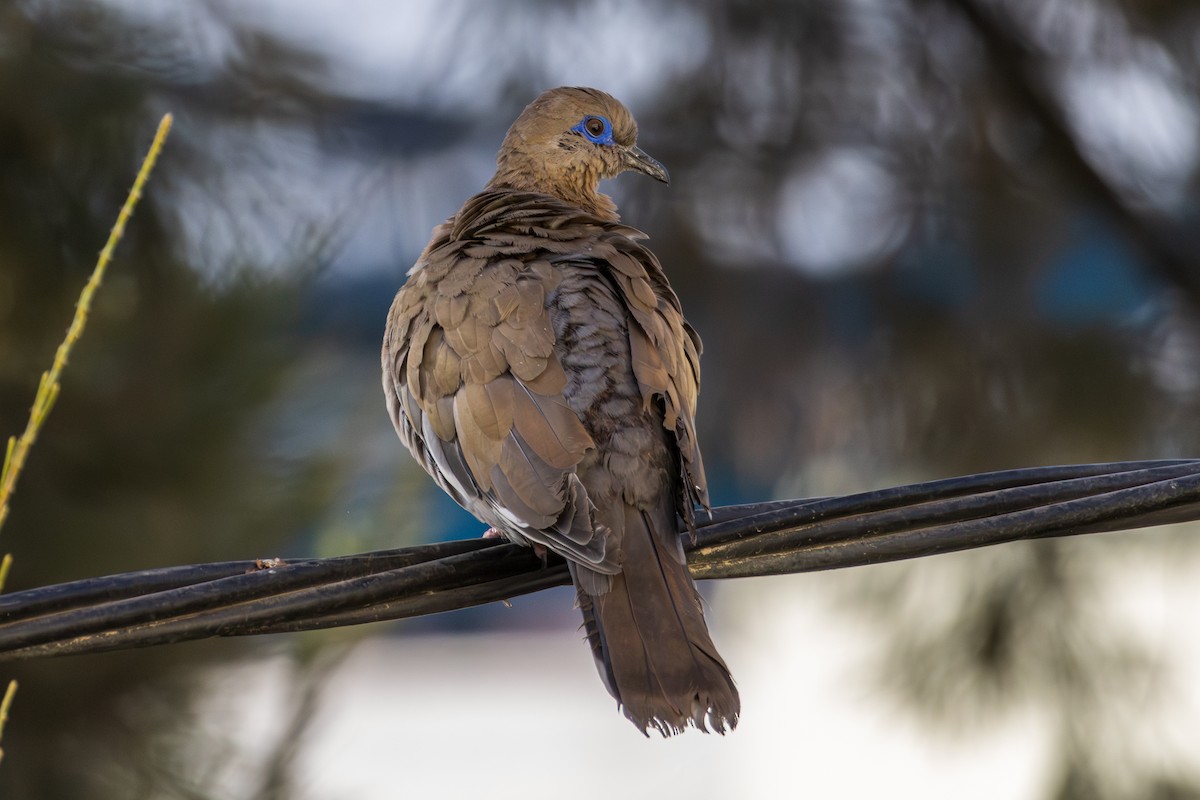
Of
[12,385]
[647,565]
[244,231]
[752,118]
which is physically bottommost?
[647,565]

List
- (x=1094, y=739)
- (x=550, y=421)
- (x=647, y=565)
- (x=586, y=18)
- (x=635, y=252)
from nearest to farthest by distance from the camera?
(x=647, y=565)
(x=550, y=421)
(x=635, y=252)
(x=1094, y=739)
(x=586, y=18)

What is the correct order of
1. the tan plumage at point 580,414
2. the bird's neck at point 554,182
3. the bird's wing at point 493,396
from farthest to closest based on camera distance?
Answer: the bird's neck at point 554,182 < the bird's wing at point 493,396 < the tan plumage at point 580,414

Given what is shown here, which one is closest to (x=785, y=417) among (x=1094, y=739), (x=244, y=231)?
(x=1094, y=739)

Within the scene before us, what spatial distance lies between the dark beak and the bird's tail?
1.70 m

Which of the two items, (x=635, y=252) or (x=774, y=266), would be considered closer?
(x=635, y=252)

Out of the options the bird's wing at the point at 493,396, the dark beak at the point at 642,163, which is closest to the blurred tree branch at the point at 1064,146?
the dark beak at the point at 642,163

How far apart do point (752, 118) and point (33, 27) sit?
2877 mm

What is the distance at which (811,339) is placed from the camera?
563 cm

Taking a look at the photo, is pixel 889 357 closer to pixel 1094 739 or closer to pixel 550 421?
pixel 1094 739

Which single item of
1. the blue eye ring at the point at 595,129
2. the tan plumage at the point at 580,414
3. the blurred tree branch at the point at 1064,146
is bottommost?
the tan plumage at the point at 580,414

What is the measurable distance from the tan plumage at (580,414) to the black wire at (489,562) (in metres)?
0.18

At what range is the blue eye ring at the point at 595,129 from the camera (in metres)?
3.88

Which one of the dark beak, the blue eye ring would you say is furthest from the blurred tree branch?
the blue eye ring

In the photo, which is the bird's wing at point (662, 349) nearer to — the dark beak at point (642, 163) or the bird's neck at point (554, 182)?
the bird's neck at point (554, 182)
